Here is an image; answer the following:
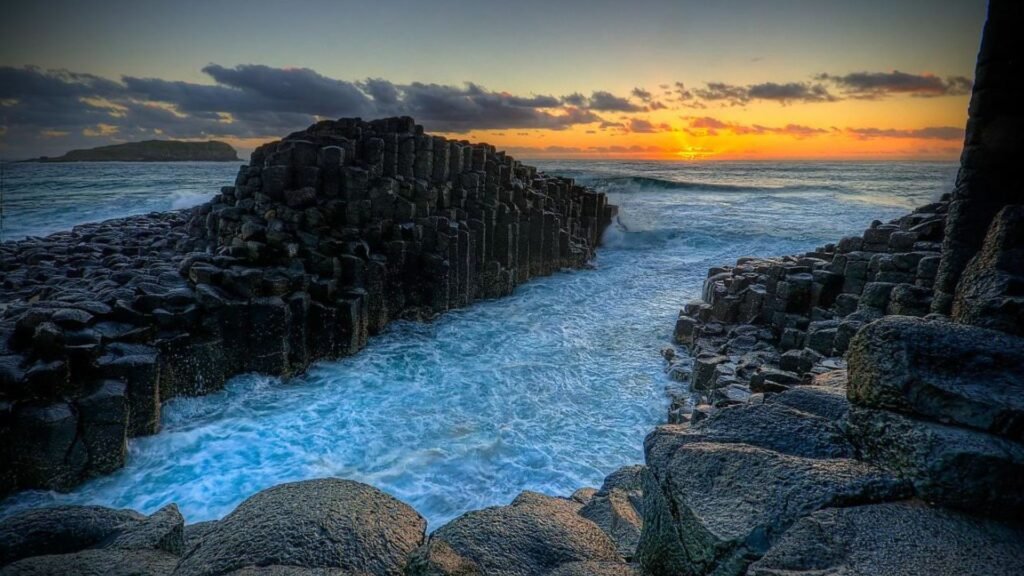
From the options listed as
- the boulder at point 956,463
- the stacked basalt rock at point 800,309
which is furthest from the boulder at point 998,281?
the stacked basalt rock at point 800,309

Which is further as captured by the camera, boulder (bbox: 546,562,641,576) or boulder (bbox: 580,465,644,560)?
boulder (bbox: 580,465,644,560)

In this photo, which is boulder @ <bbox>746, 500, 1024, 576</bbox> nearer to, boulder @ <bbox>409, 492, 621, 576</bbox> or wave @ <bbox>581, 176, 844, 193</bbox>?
boulder @ <bbox>409, 492, 621, 576</bbox>

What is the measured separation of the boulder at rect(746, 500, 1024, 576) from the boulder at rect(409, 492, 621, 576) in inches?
47.1

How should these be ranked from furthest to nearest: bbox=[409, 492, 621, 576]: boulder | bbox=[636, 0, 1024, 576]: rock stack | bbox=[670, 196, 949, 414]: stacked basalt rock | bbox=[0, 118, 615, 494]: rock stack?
bbox=[670, 196, 949, 414]: stacked basalt rock → bbox=[0, 118, 615, 494]: rock stack → bbox=[409, 492, 621, 576]: boulder → bbox=[636, 0, 1024, 576]: rock stack

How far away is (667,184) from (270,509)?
43823mm

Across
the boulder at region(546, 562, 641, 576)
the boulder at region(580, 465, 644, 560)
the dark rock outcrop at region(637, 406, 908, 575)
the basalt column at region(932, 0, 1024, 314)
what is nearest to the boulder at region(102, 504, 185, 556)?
the boulder at region(546, 562, 641, 576)

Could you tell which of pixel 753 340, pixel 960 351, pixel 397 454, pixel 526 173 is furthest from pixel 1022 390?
pixel 526 173

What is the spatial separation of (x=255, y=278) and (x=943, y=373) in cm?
908

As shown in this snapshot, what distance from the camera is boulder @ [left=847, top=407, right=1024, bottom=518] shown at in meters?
2.16

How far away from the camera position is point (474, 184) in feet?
48.8

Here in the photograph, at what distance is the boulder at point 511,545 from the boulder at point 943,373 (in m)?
1.79

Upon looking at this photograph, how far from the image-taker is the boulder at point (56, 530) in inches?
136

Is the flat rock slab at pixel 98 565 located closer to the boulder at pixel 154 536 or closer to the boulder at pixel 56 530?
the boulder at pixel 154 536

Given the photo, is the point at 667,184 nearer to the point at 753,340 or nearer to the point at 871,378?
the point at 753,340
